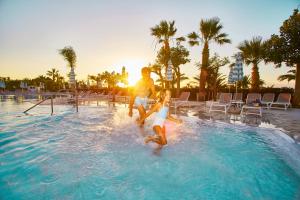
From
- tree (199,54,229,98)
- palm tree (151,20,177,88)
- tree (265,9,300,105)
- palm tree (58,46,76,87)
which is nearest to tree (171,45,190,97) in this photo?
palm tree (151,20,177,88)

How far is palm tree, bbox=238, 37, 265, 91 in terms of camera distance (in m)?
18.5

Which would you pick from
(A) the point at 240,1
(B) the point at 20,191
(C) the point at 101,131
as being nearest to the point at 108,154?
(B) the point at 20,191

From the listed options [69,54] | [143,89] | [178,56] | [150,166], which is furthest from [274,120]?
[69,54]

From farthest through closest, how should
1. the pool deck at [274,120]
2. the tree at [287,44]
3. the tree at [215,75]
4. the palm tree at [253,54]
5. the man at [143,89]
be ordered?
1. the tree at [215,75]
2. the palm tree at [253,54]
3. the tree at [287,44]
4. the man at [143,89]
5. the pool deck at [274,120]

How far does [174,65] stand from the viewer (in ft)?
Result: 73.9

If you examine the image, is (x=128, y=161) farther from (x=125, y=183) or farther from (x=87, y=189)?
(x=87, y=189)

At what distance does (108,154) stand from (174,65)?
19.3m

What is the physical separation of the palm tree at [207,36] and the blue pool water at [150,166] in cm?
1250

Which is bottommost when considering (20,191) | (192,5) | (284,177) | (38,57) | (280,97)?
(20,191)

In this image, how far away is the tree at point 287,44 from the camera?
1125 centimetres

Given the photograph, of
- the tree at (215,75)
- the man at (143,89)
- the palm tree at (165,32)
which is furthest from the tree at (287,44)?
→ the palm tree at (165,32)

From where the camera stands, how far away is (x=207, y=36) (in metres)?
18.2

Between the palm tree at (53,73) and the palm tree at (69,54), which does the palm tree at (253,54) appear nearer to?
the palm tree at (69,54)

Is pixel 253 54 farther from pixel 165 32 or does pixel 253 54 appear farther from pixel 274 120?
pixel 274 120
